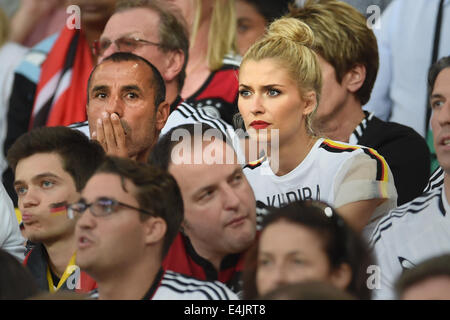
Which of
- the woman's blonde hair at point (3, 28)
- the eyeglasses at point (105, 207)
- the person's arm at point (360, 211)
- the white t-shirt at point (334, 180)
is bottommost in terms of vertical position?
the eyeglasses at point (105, 207)

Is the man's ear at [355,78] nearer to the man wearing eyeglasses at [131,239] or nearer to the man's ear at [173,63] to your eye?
the man's ear at [173,63]

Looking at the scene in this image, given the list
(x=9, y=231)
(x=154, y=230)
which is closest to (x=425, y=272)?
(x=154, y=230)

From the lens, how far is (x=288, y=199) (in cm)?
265

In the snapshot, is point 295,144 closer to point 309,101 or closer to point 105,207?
point 309,101

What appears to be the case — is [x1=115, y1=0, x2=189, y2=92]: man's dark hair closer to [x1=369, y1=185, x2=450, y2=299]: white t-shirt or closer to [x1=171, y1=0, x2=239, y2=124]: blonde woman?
[x1=171, y1=0, x2=239, y2=124]: blonde woman

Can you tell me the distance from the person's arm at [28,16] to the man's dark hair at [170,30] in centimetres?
72

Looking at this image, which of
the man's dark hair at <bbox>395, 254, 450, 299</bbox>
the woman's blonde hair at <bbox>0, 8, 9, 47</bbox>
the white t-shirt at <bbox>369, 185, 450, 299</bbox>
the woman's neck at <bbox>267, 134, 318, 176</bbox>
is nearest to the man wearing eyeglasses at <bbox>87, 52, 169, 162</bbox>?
the woman's neck at <bbox>267, 134, 318, 176</bbox>

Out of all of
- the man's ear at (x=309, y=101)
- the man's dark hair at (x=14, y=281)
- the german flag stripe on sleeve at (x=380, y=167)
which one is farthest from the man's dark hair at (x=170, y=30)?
the man's dark hair at (x=14, y=281)

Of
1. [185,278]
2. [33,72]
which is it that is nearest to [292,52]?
[185,278]

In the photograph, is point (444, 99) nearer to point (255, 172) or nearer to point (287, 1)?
point (255, 172)

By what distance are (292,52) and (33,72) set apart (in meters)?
1.34

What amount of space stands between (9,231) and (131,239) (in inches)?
27.8

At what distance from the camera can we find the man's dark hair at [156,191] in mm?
2307
